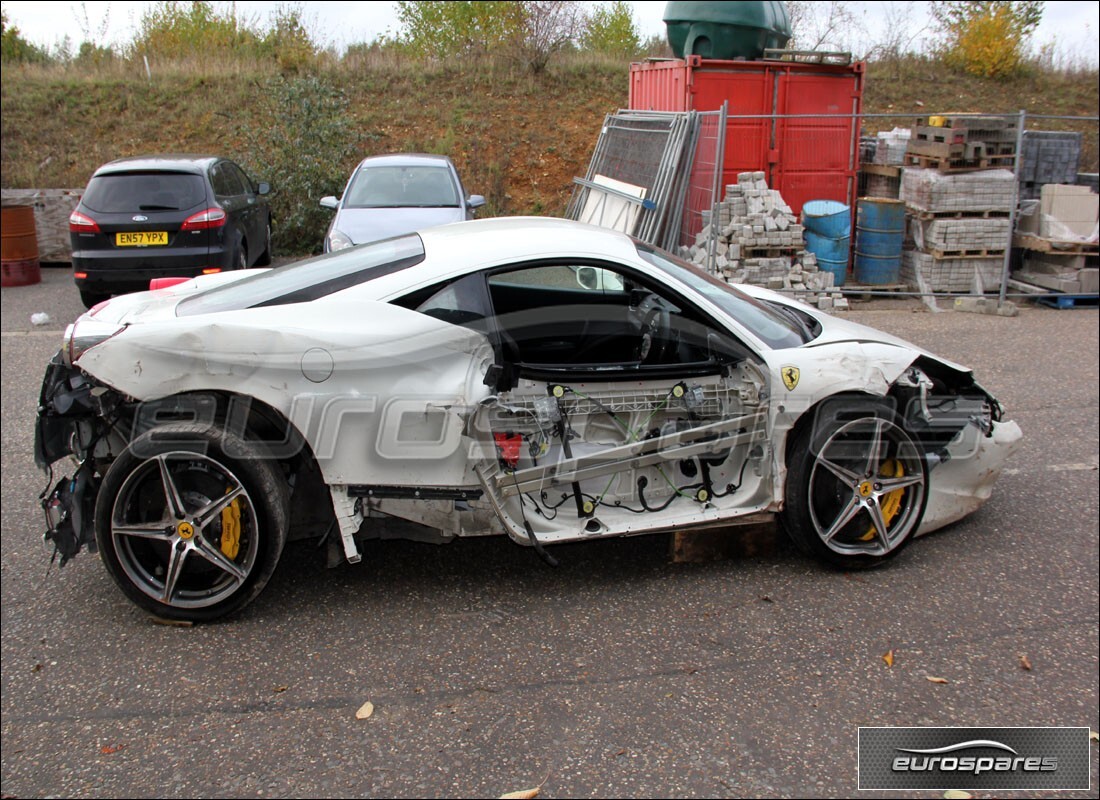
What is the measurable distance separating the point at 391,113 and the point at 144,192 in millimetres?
10105

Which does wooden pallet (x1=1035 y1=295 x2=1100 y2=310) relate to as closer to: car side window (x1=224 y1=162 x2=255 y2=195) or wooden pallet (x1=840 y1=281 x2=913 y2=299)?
wooden pallet (x1=840 y1=281 x2=913 y2=299)

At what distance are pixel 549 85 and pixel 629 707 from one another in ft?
61.5

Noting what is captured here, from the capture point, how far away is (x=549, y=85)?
20375 millimetres

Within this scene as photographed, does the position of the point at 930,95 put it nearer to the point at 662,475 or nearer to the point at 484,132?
the point at 484,132

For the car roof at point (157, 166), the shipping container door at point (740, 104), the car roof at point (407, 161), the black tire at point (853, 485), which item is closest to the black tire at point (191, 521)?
the black tire at point (853, 485)

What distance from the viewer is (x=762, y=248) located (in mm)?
10758

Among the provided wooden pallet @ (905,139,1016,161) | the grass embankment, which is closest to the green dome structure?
wooden pallet @ (905,139,1016,161)

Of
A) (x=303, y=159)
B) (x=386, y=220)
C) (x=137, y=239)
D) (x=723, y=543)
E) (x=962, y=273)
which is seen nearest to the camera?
(x=723, y=543)

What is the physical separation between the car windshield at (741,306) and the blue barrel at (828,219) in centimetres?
700

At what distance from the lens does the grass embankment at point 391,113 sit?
17.6m

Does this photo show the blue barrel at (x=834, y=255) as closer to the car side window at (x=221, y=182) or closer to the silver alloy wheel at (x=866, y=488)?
the car side window at (x=221, y=182)

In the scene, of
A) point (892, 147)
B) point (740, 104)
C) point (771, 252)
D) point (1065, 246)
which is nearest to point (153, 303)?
point (771, 252)

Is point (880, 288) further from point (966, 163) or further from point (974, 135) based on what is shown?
point (974, 135)

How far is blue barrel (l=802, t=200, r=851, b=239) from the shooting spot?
37.5ft
